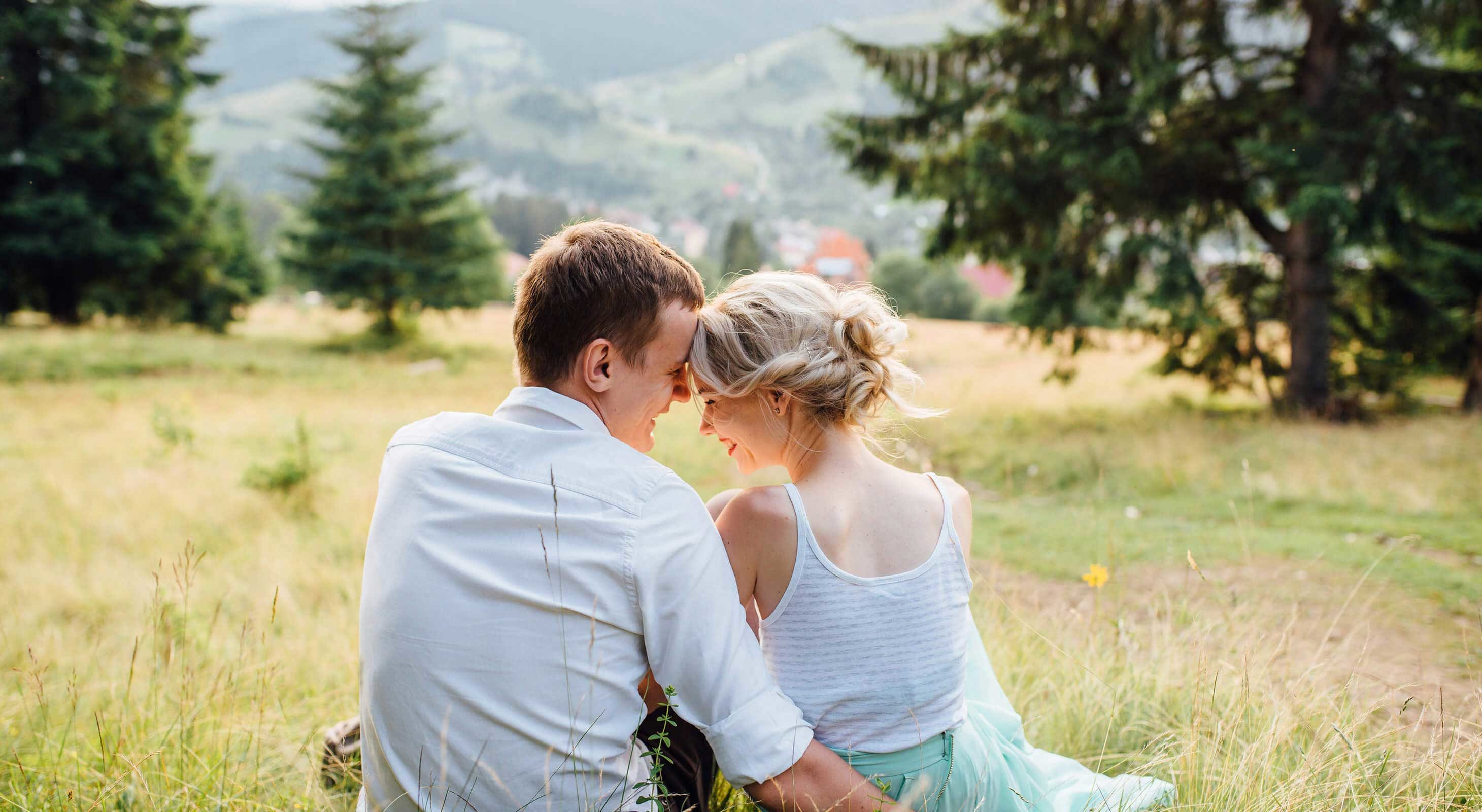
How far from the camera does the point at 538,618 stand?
1.56 meters

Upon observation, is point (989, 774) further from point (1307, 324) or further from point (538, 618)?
point (1307, 324)

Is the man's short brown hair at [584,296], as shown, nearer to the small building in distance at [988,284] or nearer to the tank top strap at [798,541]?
the tank top strap at [798,541]

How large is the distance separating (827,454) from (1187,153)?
399 inches

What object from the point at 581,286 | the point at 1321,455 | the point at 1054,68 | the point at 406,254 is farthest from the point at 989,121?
the point at 406,254

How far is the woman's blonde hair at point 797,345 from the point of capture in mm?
1963

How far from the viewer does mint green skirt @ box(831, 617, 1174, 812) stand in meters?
1.97

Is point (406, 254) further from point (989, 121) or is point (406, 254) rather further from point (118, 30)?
point (989, 121)

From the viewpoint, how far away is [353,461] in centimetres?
925

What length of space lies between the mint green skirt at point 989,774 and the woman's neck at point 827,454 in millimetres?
576

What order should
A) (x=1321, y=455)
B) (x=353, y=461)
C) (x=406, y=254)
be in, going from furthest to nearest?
(x=406, y=254), (x=353, y=461), (x=1321, y=455)

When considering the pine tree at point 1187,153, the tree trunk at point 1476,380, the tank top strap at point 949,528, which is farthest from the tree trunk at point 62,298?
the tree trunk at point 1476,380

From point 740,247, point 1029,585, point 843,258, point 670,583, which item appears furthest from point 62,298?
point 843,258

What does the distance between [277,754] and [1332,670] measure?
3.58 metres

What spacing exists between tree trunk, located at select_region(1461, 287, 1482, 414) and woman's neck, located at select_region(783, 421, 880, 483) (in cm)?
1315
